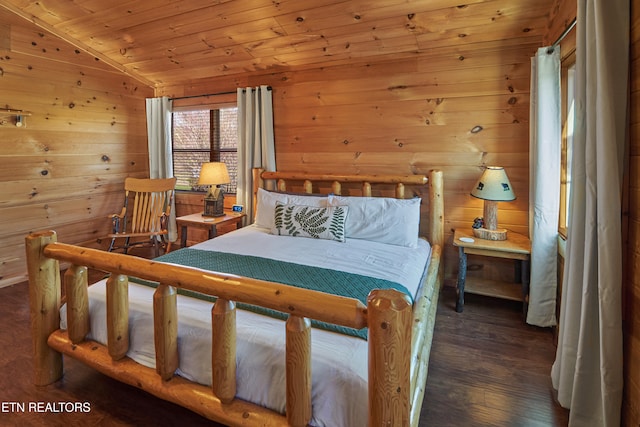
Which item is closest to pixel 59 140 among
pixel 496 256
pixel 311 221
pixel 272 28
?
pixel 272 28

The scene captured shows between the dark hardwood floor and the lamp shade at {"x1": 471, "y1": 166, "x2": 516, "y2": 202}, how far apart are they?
0.90 metres

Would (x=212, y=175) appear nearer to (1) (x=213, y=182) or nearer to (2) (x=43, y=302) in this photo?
(1) (x=213, y=182)

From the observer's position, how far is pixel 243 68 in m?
3.55

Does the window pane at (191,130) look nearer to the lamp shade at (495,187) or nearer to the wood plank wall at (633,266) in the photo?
the lamp shade at (495,187)

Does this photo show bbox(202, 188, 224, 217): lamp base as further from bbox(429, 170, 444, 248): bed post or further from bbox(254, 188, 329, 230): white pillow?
bbox(429, 170, 444, 248): bed post

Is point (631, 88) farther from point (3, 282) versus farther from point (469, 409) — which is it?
point (3, 282)

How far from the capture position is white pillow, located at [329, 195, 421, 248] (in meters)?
2.62

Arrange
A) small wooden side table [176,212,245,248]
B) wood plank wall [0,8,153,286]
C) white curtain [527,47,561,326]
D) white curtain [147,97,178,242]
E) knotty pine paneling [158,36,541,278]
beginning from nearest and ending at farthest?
white curtain [527,47,561,326], knotty pine paneling [158,36,541,278], wood plank wall [0,8,153,286], small wooden side table [176,212,245,248], white curtain [147,97,178,242]

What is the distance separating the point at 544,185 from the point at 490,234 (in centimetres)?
50

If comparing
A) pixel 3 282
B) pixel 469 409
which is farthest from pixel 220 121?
pixel 469 409

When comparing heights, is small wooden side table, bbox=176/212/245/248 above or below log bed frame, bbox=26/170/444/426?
above

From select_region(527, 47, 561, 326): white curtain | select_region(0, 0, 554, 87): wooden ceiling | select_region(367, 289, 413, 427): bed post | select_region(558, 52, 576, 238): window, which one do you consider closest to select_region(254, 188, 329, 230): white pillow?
select_region(0, 0, 554, 87): wooden ceiling

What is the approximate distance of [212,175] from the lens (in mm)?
3475

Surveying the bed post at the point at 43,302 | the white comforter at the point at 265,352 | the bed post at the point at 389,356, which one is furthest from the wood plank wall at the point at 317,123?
the bed post at the point at 389,356
